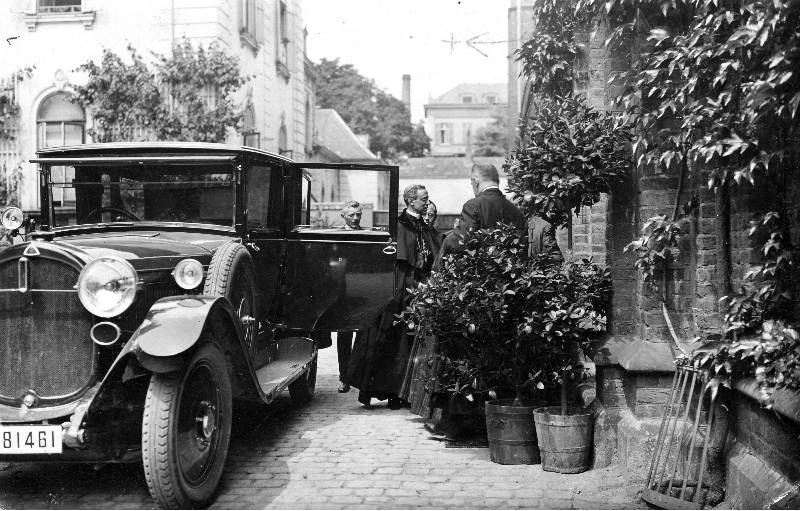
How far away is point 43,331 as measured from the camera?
486 cm

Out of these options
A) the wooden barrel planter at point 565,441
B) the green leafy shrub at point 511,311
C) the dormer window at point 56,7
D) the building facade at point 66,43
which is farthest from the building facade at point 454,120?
the wooden barrel planter at point 565,441

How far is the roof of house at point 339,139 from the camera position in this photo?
4838 centimetres

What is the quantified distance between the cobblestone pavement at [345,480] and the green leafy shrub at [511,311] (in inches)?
25.3

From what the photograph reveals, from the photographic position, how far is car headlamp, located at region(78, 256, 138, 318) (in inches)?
186

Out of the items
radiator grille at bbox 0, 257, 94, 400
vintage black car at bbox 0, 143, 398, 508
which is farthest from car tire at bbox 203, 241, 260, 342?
radiator grille at bbox 0, 257, 94, 400

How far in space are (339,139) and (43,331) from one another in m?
44.8

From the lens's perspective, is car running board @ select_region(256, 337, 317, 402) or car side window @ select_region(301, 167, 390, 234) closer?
car running board @ select_region(256, 337, 317, 402)

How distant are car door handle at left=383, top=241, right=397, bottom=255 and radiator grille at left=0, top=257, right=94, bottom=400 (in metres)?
3.28

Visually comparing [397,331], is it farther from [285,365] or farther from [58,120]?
[58,120]

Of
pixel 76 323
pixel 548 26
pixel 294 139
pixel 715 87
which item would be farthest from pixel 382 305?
pixel 294 139

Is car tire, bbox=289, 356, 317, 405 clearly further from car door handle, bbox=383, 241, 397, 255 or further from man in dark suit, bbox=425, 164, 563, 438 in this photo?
man in dark suit, bbox=425, 164, 563, 438

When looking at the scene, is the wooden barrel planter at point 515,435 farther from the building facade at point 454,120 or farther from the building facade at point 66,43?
the building facade at point 454,120

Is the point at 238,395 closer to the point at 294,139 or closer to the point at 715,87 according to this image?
the point at 715,87

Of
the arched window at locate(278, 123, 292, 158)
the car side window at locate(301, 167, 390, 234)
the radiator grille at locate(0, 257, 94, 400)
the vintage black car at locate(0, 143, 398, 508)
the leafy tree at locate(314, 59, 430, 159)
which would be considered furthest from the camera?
the leafy tree at locate(314, 59, 430, 159)
